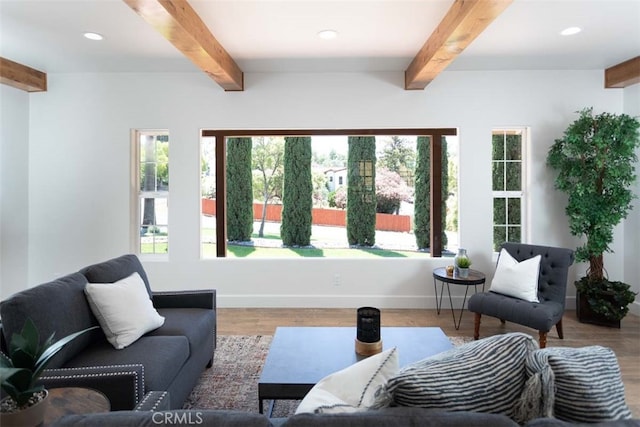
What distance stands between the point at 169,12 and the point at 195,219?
2337 millimetres

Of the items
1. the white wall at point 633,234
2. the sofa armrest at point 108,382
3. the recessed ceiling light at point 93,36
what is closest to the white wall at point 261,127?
the white wall at point 633,234

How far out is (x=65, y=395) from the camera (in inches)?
54.2

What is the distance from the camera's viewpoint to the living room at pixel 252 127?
13.1 feet

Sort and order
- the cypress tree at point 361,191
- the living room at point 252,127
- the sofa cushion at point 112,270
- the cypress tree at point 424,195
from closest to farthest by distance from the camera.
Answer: the sofa cushion at point 112,270 < the living room at point 252,127 < the cypress tree at point 424,195 < the cypress tree at point 361,191

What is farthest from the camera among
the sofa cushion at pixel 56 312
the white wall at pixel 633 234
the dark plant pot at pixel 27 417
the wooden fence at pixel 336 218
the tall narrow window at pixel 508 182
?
the wooden fence at pixel 336 218

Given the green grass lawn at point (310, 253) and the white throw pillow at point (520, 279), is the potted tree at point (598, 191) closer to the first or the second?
the white throw pillow at point (520, 279)

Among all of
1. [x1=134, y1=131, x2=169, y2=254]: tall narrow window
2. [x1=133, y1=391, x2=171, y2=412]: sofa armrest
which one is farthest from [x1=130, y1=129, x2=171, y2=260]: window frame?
[x1=133, y1=391, x2=171, y2=412]: sofa armrest

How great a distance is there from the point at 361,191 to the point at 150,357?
124 inches

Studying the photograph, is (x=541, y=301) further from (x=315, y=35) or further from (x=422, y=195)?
(x=315, y=35)

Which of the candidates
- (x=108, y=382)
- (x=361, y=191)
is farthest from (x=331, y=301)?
(x=108, y=382)

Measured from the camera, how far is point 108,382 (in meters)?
1.50

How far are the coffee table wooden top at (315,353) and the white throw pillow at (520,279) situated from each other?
1207mm

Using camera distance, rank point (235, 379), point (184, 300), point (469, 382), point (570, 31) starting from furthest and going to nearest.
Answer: point (570, 31) < point (184, 300) < point (235, 379) < point (469, 382)

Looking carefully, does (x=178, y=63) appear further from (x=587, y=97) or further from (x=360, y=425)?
(x=587, y=97)
